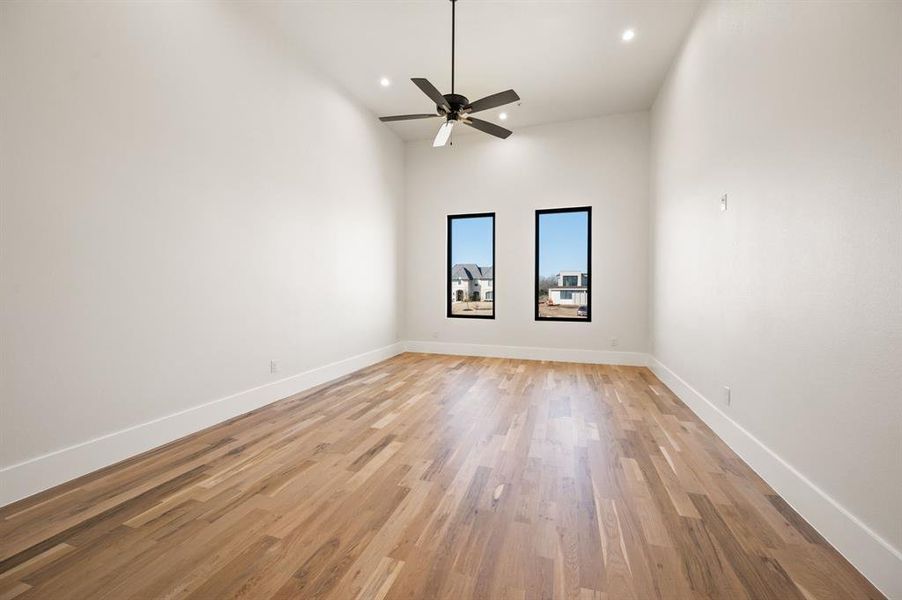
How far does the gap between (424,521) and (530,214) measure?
5.03 meters

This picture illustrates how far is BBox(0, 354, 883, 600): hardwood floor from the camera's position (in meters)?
1.38

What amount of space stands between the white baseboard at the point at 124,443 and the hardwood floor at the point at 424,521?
93 mm

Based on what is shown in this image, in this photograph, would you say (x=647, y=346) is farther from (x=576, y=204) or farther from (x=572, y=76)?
(x=572, y=76)

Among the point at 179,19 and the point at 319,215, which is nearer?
the point at 179,19

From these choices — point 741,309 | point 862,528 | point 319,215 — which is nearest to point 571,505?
point 862,528

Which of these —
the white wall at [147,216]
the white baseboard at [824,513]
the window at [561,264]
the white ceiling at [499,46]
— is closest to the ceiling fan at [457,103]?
the white ceiling at [499,46]

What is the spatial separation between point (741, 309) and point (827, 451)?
1.10m

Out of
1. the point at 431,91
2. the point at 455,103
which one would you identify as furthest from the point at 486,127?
the point at 431,91

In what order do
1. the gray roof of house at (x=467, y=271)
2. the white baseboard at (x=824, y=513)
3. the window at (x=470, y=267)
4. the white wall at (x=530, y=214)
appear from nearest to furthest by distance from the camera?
the white baseboard at (x=824, y=513) → the white wall at (x=530, y=214) → the window at (x=470, y=267) → the gray roof of house at (x=467, y=271)

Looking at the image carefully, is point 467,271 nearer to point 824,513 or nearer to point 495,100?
point 495,100

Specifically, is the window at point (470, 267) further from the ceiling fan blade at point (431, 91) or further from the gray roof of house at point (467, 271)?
the ceiling fan blade at point (431, 91)

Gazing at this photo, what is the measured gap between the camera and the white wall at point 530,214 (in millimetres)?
5543

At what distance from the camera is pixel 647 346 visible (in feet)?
17.9

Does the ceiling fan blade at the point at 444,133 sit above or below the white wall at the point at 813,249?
above
